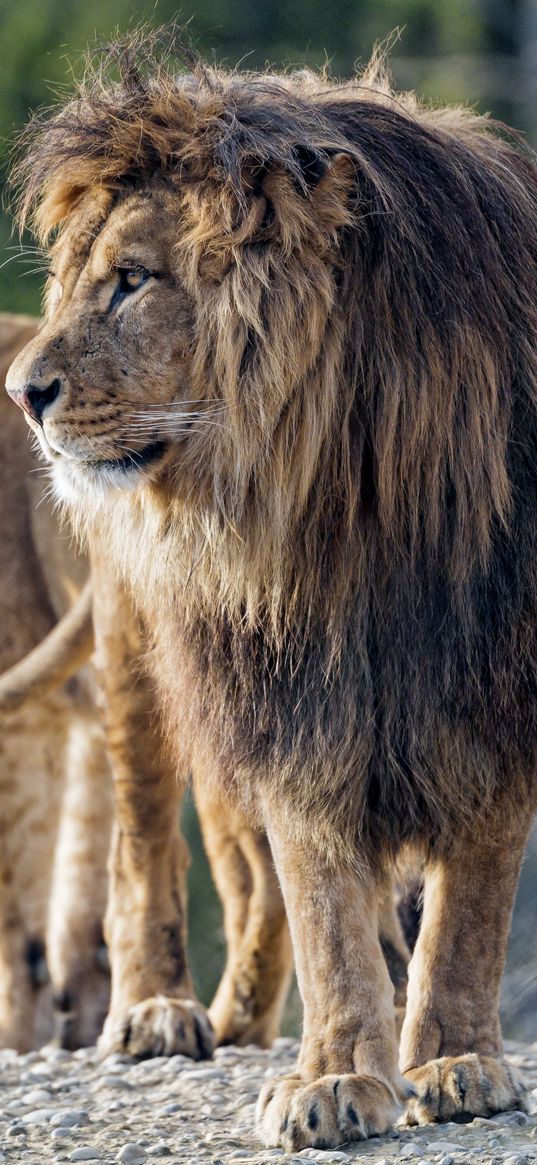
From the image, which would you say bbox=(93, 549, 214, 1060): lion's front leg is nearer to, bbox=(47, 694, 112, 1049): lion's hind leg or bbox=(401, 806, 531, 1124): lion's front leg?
bbox=(47, 694, 112, 1049): lion's hind leg

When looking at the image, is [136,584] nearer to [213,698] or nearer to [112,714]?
[213,698]

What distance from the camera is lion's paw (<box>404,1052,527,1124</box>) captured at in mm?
2955

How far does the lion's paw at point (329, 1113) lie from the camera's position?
2.86 m

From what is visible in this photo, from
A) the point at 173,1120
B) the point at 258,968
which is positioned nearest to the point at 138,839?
the point at 258,968

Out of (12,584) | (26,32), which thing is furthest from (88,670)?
(26,32)

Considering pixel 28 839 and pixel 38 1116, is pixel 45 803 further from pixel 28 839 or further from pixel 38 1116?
pixel 38 1116

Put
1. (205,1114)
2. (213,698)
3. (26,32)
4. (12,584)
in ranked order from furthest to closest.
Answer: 1. (26,32)
2. (12,584)
3. (205,1114)
4. (213,698)

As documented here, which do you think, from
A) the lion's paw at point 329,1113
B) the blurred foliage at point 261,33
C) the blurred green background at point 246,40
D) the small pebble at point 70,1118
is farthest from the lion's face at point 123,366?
the blurred foliage at point 261,33

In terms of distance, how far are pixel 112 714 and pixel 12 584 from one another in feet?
3.81

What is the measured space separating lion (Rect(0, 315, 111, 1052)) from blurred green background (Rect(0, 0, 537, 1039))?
3.67 metres

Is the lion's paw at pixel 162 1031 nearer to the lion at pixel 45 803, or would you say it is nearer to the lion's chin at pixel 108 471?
the lion at pixel 45 803

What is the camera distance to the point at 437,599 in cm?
299

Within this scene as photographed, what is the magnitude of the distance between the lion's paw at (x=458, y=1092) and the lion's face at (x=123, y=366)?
3.45ft

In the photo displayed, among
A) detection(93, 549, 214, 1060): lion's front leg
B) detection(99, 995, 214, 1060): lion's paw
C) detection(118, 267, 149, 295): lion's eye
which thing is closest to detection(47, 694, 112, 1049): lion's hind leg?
detection(93, 549, 214, 1060): lion's front leg
